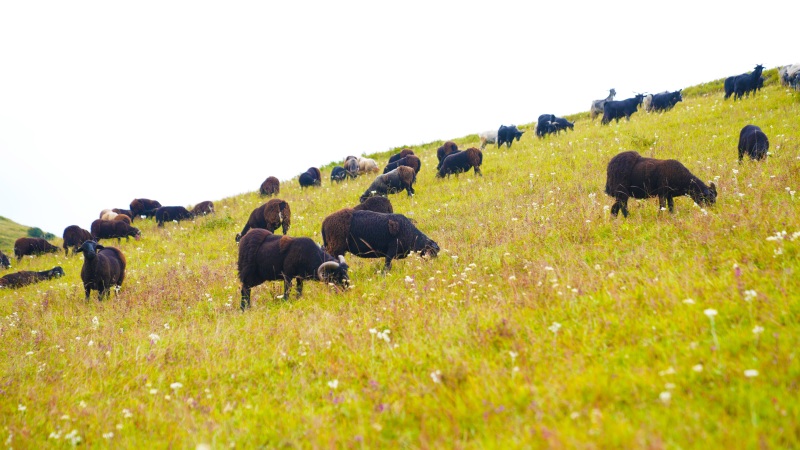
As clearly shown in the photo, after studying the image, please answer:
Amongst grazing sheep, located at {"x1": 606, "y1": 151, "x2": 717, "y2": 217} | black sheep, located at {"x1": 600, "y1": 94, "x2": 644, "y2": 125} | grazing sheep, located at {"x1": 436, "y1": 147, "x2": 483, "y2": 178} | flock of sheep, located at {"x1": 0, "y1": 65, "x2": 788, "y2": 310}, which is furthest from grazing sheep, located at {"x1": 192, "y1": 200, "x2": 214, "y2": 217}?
black sheep, located at {"x1": 600, "y1": 94, "x2": 644, "y2": 125}

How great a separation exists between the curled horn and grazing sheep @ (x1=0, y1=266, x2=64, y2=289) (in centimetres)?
1488

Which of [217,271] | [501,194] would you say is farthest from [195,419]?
[501,194]

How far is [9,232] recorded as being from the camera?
48250 millimetres

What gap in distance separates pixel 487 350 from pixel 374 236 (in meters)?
6.07

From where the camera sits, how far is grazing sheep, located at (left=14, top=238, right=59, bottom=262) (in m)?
24.9

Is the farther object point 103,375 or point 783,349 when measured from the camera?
point 103,375

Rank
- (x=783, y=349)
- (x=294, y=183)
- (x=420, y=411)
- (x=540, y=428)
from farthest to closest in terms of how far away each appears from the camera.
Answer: (x=294, y=183) → (x=420, y=411) → (x=783, y=349) → (x=540, y=428)

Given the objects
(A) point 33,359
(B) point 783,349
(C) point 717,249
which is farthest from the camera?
(A) point 33,359

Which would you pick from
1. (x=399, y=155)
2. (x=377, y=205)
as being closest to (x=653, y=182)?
(x=377, y=205)

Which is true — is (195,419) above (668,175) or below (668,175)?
below

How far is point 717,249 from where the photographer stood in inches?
227

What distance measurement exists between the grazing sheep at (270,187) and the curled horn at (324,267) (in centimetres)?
1805

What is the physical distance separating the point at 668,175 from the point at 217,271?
11238mm

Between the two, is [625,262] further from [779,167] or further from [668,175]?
[779,167]
